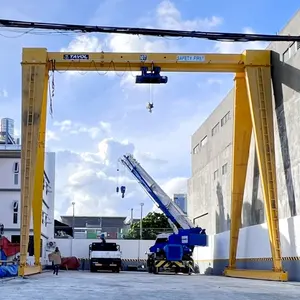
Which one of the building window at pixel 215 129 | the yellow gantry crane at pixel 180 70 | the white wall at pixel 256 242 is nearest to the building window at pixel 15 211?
the yellow gantry crane at pixel 180 70

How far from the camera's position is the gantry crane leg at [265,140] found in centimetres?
2144

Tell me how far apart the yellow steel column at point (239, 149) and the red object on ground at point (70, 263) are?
59.3 ft

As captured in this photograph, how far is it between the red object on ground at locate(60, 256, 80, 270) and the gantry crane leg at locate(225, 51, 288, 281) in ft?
67.1

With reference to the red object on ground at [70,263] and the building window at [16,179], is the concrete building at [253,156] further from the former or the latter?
the building window at [16,179]

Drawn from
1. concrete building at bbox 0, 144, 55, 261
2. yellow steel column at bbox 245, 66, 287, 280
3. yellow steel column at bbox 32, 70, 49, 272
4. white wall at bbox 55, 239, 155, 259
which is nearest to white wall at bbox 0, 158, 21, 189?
concrete building at bbox 0, 144, 55, 261

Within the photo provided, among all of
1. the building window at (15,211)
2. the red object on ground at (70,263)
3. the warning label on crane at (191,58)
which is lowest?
the red object on ground at (70,263)

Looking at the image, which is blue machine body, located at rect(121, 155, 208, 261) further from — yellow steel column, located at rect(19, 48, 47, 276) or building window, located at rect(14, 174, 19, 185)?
yellow steel column, located at rect(19, 48, 47, 276)

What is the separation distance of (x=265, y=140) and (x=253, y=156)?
388 centimetres

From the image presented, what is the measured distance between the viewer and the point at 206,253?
36.5 meters

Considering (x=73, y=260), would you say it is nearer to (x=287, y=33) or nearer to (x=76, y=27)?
(x=287, y=33)

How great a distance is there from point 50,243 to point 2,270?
22104mm

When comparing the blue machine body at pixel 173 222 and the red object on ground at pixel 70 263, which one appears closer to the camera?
the blue machine body at pixel 173 222

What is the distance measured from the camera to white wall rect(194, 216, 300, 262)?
67.6 feet

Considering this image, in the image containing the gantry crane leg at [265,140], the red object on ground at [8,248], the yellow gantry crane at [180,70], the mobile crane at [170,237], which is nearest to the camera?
the gantry crane leg at [265,140]
